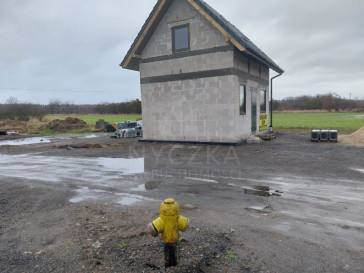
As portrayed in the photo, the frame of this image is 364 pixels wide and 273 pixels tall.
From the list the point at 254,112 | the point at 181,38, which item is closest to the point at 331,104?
the point at 254,112

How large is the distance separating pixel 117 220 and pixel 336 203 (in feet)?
13.6

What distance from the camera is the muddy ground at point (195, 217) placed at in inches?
128

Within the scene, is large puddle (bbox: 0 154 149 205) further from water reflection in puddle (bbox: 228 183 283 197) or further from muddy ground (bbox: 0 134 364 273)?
water reflection in puddle (bbox: 228 183 283 197)

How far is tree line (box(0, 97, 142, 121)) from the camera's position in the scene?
136 ft

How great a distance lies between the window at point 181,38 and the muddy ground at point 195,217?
843 centimetres

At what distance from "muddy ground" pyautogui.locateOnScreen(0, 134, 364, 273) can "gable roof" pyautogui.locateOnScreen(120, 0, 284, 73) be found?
6.83 metres

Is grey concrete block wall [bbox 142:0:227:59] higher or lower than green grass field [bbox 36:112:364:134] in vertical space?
higher

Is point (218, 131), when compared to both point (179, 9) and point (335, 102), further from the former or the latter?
point (335, 102)

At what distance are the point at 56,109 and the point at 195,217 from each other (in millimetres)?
80964

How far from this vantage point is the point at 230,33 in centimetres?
1288

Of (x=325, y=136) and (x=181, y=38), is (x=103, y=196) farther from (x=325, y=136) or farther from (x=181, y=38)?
(x=325, y=136)

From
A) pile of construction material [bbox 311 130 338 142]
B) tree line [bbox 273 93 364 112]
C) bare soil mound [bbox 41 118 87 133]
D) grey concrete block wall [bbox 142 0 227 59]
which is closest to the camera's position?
grey concrete block wall [bbox 142 0 227 59]

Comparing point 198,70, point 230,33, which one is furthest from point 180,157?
point 230,33

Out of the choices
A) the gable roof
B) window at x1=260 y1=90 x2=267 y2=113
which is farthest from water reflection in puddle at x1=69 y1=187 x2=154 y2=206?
window at x1=260 y1=90 x2=267 y2=113
